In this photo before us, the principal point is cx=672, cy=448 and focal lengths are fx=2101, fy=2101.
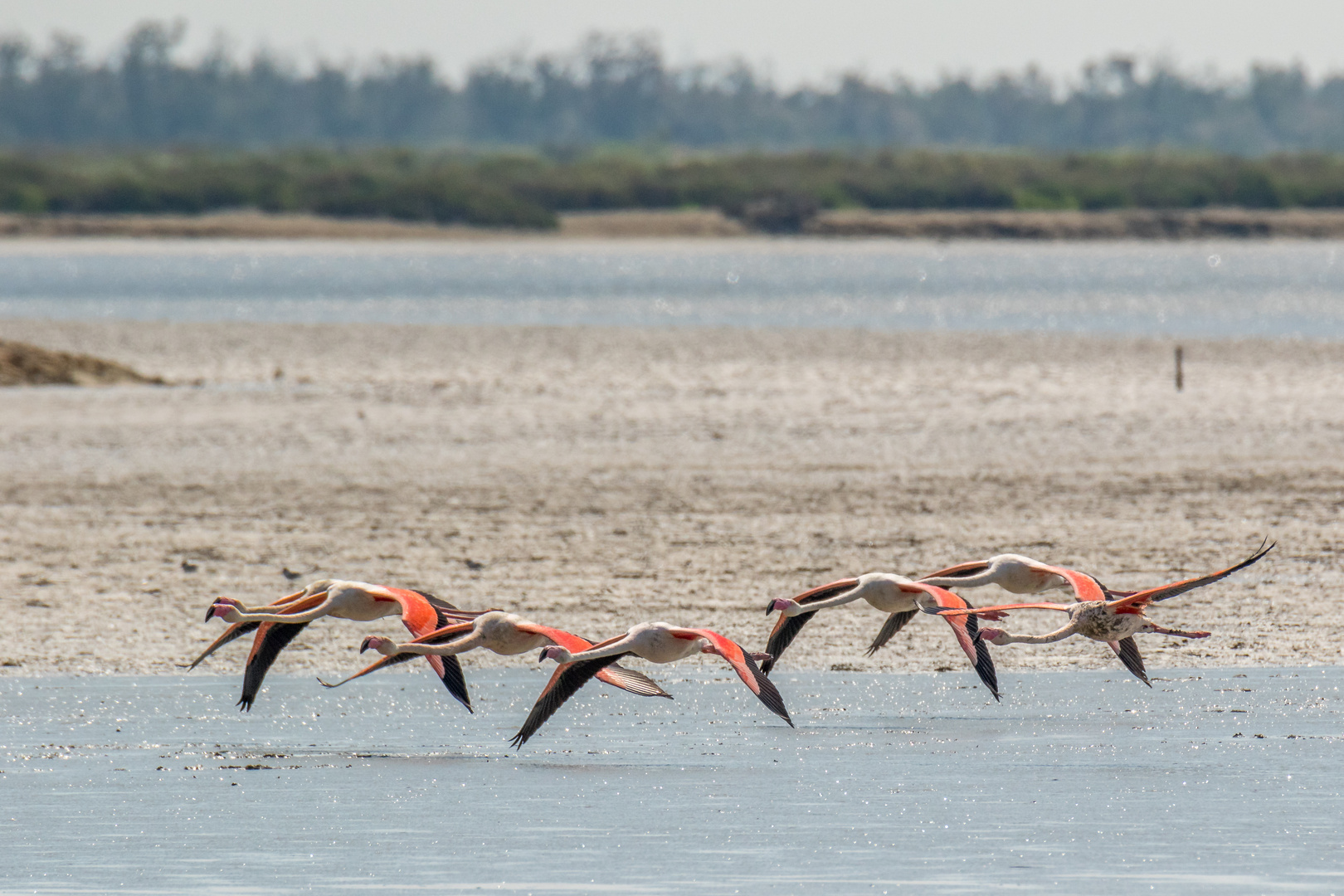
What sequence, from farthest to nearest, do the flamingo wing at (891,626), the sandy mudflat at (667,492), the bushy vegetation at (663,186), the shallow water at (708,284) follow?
the bushy vegetation at (663,186), the shallow water at (708,284), the sandy mudflat at (667,492), the flamingo wing at (891,626)

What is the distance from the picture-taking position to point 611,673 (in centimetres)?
637

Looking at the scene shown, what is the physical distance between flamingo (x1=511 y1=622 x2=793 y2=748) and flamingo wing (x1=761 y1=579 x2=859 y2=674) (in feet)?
0.33

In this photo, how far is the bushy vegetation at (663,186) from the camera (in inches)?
3425

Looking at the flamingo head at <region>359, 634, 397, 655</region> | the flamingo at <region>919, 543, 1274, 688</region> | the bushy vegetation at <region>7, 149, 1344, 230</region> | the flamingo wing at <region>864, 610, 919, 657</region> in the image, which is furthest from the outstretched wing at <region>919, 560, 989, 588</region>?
the bushy vegetation at <region>7, 149, 1344, 230</region>

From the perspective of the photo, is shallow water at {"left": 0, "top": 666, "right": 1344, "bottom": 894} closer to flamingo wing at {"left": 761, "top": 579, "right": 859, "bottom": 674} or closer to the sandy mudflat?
flamingo wing at {"left": 761, "top": 579, "right": 859, "bottom": 674}

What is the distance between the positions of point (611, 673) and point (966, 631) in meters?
1.08

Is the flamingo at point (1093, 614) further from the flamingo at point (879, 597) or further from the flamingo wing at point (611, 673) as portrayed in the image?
the flamingo wing at point (611, 673)

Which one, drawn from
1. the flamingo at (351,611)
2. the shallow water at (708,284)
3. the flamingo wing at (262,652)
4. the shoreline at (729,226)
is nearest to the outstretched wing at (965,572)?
the flamingo at (351,611)

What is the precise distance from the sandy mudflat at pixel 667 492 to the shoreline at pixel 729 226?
61.8m

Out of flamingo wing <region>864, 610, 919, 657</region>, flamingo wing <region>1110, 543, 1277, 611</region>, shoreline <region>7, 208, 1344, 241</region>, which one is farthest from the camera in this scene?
shoreline <region>7, 208, 1344, 241</region>

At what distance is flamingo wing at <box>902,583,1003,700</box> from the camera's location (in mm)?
5961

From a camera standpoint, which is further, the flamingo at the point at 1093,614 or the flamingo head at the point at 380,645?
the flamingo head at the point at 380,645

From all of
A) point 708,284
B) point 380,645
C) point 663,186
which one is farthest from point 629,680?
point 663,186

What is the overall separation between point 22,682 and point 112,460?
7220 millimetres
